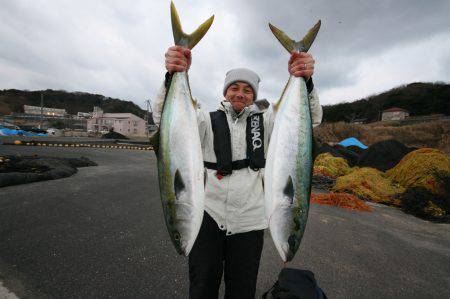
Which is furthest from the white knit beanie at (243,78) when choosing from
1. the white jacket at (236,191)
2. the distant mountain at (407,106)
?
the distant mountain at (407,106)

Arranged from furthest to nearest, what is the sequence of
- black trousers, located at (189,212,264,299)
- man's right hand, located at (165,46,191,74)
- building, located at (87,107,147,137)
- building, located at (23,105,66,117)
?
1. building, located at (23,105,66,117)
2. building, located at (87,107,147,137)
3. black trousers, located at (189,212,264,299)
4. man's right hand, located at (165,46,191,74)

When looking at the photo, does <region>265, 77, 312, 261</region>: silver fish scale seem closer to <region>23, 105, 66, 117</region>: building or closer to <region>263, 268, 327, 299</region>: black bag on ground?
<region>263, 268, 327, 299</region>: black bag on ground

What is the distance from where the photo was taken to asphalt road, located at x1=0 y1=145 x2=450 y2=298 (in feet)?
10.2

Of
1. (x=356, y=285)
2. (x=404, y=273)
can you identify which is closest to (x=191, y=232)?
(x=356, y=285)

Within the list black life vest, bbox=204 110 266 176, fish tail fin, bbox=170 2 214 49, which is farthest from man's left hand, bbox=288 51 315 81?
fish tail fin, bbox=170 2 214 49

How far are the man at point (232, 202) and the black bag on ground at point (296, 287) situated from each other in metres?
0.61

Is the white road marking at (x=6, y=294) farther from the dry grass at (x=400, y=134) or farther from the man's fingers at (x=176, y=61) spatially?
the dry grass at (x=400, y=134)

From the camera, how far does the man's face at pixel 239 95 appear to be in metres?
2.29

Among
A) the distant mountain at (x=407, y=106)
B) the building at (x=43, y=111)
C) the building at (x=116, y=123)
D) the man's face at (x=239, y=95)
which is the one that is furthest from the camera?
the building at (x=43, y=111)

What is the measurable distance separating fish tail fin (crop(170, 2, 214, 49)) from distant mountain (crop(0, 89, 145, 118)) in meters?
120

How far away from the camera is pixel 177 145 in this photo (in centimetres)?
173

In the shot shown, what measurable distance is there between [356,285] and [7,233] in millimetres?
5755

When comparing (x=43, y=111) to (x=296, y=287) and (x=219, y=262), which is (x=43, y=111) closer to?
(x=219, y=262)

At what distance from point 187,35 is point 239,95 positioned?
699mm
